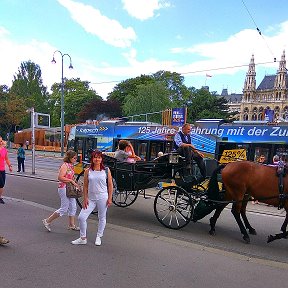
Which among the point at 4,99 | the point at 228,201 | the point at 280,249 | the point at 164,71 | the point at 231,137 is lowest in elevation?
the point at 280,249

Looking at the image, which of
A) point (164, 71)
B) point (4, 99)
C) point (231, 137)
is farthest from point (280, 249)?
point (164, 71)

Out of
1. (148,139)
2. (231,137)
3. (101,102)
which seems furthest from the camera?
(101,102)

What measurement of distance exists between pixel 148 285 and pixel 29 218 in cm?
424

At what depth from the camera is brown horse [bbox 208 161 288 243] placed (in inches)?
257

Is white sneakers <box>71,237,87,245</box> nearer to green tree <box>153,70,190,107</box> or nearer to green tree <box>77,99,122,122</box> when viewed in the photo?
green tree <box>77,99,122,122</box>

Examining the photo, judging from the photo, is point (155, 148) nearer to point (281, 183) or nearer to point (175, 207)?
point (175, 207)

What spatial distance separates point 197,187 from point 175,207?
2.67 feet

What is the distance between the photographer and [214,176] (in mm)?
7418

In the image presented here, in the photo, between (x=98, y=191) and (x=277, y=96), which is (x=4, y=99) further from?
(x=277, y=96)

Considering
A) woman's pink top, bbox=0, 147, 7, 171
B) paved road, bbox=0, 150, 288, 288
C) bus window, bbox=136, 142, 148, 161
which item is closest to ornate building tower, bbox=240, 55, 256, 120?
bus window, bbox=136, 142, 148, 161

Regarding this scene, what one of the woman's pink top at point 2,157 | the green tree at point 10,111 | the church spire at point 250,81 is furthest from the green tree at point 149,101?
the church spire at point 250,81

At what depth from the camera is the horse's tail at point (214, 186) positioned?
7273mm

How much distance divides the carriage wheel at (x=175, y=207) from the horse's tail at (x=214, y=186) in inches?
18.4

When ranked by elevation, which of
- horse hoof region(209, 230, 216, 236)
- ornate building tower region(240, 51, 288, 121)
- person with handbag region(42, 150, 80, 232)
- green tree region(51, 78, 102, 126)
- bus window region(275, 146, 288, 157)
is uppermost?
ornate building tower region(240, 51, 288, 121)
